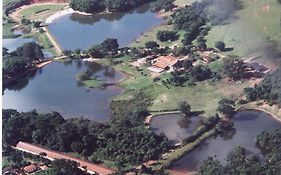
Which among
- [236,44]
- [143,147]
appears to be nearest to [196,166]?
[143,147]

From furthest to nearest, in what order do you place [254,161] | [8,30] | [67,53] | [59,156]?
[8,30], [67,53], [59,156], [254,161]

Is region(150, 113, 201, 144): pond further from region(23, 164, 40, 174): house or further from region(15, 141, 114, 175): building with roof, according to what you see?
region(23, 164, 40, 174): house

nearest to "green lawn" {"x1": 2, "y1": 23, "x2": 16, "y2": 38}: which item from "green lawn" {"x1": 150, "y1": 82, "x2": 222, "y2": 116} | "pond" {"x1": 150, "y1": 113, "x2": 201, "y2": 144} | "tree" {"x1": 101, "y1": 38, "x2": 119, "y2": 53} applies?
"tree" {"x1": 101, "y1": 38, "x2": 119, "y2": 53}

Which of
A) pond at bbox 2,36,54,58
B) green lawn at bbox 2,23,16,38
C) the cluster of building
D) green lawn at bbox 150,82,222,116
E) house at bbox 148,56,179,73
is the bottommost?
the cluster of building

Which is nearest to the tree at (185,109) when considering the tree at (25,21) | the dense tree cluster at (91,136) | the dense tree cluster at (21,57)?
the dense tree cluster at (91,136)

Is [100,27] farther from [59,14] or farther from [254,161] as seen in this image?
[254,161]

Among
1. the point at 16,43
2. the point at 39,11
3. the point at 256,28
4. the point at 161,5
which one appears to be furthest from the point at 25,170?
the point at 161,5
